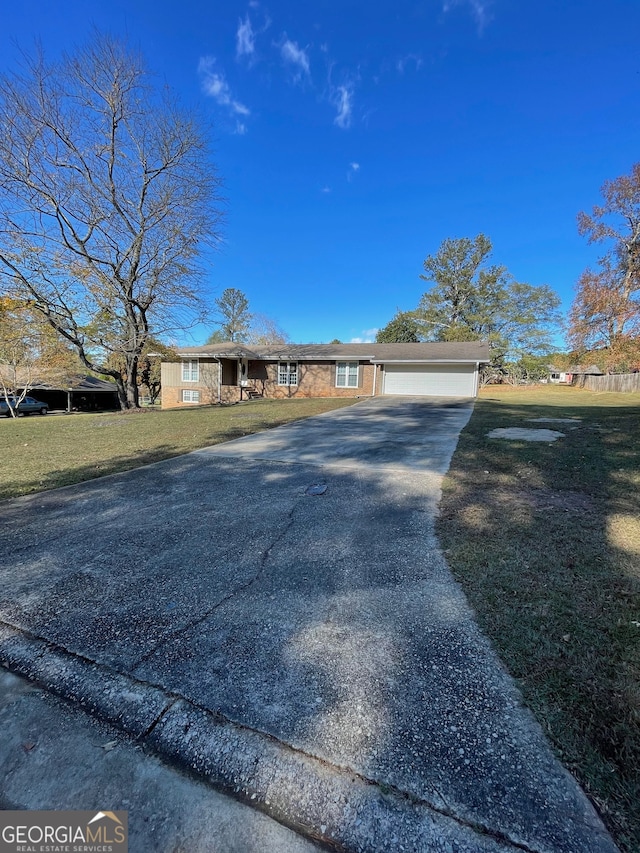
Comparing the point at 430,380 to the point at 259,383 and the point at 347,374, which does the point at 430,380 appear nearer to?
the point at 347,374

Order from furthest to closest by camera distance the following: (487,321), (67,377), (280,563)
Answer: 1. (487,321)
2. (67,377)
3. (280,563)

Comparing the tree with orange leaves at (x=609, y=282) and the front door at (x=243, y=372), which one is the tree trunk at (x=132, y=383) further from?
the tree with orange leaves at (x=609, y=282)

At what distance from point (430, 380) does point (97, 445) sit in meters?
17.3

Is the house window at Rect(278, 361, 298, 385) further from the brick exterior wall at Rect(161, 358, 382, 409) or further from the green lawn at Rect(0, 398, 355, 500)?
the green lawn at Rect(0, 398, 355, 500)

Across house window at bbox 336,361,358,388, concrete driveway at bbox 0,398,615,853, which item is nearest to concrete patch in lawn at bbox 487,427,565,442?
concrete driveway at bbox 0,398,615,853

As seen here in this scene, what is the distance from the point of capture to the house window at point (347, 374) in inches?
861

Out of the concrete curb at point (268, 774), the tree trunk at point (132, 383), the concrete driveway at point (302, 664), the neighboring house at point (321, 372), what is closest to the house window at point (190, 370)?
the neighboring house at point (321, 372)

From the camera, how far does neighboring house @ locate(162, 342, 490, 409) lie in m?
20.6

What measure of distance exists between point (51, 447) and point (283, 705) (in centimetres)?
802

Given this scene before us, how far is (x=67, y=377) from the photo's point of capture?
24922mm

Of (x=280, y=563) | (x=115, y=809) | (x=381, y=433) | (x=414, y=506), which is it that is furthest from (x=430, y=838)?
(x=381, y=433)

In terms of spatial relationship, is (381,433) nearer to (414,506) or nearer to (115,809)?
(414,506)

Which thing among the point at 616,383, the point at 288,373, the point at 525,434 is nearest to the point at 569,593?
the point at 525,434

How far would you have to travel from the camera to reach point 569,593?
244cm
